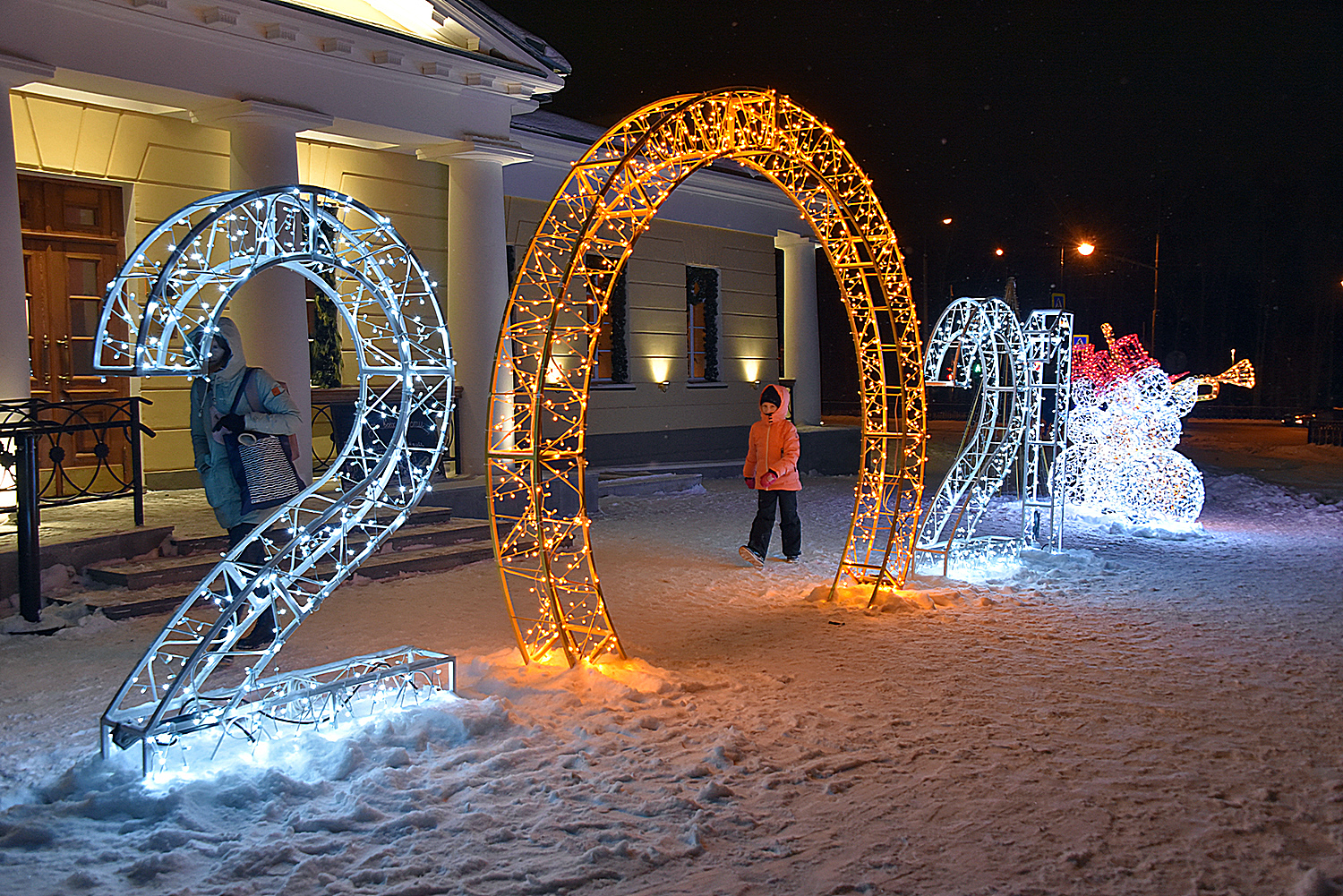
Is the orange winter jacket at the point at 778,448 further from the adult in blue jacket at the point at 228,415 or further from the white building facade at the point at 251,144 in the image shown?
the adult in blue jacket at the point at 228,415

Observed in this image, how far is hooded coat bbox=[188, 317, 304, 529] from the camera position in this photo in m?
6.45

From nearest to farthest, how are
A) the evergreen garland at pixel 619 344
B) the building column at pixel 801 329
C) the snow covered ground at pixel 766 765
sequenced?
the snow covered ground at pixel 766 765 < the evergreen garland at pixel 619 344 < the building column at pixel 801 329

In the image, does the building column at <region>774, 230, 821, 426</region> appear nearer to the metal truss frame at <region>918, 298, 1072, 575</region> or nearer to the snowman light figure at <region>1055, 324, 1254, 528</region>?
the snowman light figure at <region>1055, 324, 1254, 528</region>

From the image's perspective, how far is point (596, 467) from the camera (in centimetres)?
1767

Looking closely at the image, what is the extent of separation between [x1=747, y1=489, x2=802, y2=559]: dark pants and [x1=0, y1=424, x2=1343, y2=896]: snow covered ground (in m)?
1.87

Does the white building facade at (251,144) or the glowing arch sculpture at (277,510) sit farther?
the white building facade at (251,144)

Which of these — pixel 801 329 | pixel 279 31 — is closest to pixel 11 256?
pixel 279 31

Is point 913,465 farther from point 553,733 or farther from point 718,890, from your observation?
point 718,890

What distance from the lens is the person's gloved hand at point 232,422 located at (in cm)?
650

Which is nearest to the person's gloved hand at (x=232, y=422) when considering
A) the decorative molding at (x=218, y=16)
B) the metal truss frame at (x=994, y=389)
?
the metal truss frame at (x=994, y=389)

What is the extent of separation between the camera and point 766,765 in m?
5.00

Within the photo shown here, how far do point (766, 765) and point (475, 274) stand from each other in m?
10.2

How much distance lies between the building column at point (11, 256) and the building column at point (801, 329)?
1423 centimetres

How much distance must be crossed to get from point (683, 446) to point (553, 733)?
14357mm
